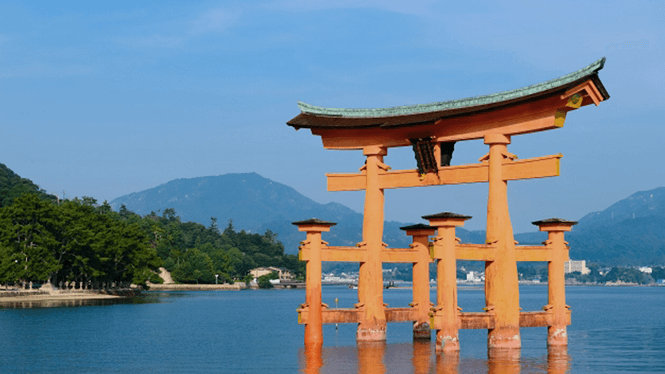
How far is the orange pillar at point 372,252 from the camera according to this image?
→ 30.0m

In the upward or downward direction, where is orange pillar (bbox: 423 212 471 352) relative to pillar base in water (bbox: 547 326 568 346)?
upward

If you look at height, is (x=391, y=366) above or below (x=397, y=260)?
below

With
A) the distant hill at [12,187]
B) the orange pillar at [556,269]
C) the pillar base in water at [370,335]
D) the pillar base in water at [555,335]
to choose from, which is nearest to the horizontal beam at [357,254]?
the pillar base in water at [370,335]

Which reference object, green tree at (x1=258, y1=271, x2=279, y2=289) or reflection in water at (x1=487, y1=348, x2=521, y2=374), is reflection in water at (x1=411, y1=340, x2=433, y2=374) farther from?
green tree at (x1=258, y1=271, x2=279, y2=289)

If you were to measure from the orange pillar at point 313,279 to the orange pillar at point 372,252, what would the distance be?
5.52 ft

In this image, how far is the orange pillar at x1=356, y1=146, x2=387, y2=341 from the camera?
98.4 feet

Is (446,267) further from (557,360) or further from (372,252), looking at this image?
(557,360)

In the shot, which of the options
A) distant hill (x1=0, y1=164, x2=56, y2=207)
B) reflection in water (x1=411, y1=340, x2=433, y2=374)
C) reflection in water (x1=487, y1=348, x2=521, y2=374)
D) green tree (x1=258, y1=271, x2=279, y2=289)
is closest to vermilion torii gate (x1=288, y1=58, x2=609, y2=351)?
reflection in water (x1=487, y1=348, x2=521, y2=374)

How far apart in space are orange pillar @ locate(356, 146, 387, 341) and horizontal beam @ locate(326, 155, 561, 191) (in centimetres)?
39

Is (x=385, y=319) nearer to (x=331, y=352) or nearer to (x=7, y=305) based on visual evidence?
(x=331, y=352)

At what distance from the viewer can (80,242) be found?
82.2 m

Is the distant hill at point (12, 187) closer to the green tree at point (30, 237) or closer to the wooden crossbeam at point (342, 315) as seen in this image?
the green tree at point (30, 237)

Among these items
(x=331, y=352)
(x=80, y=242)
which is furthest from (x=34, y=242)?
(x=331, y=352)

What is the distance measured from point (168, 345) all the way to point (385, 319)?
12400mm
